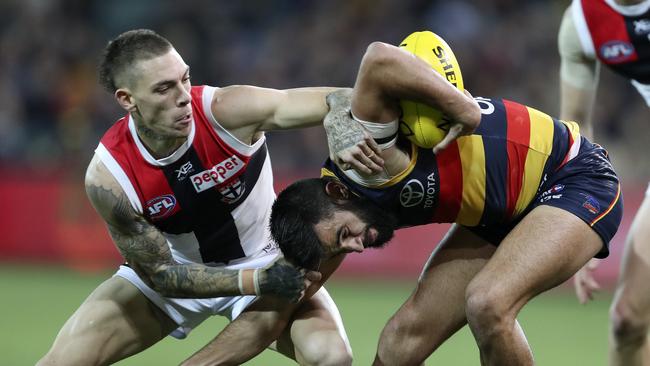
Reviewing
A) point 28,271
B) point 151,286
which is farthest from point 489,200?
point 28,271

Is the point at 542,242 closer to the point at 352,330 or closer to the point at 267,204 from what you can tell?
the point at 267,204

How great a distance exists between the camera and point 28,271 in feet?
46.2

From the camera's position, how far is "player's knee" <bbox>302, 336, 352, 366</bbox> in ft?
19.1

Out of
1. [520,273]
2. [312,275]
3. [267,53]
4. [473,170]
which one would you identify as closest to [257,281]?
[312,275]

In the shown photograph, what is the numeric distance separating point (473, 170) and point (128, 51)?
1.94 meters

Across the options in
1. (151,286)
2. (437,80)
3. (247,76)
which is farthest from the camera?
(247,76)

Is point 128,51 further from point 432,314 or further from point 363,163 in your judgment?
point 432,314

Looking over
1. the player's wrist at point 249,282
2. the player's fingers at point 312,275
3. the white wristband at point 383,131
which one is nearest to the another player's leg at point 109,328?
the player's wrist at point 249,282

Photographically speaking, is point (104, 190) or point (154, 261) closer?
point (104, 190)

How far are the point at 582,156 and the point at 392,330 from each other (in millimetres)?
1379

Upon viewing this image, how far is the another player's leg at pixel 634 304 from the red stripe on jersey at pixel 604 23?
1.04 m

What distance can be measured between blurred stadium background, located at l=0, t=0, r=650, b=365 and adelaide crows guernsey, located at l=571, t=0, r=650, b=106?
5.25 m

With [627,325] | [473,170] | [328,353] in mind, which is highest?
[473,170]

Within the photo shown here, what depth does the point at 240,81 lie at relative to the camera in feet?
50.4
